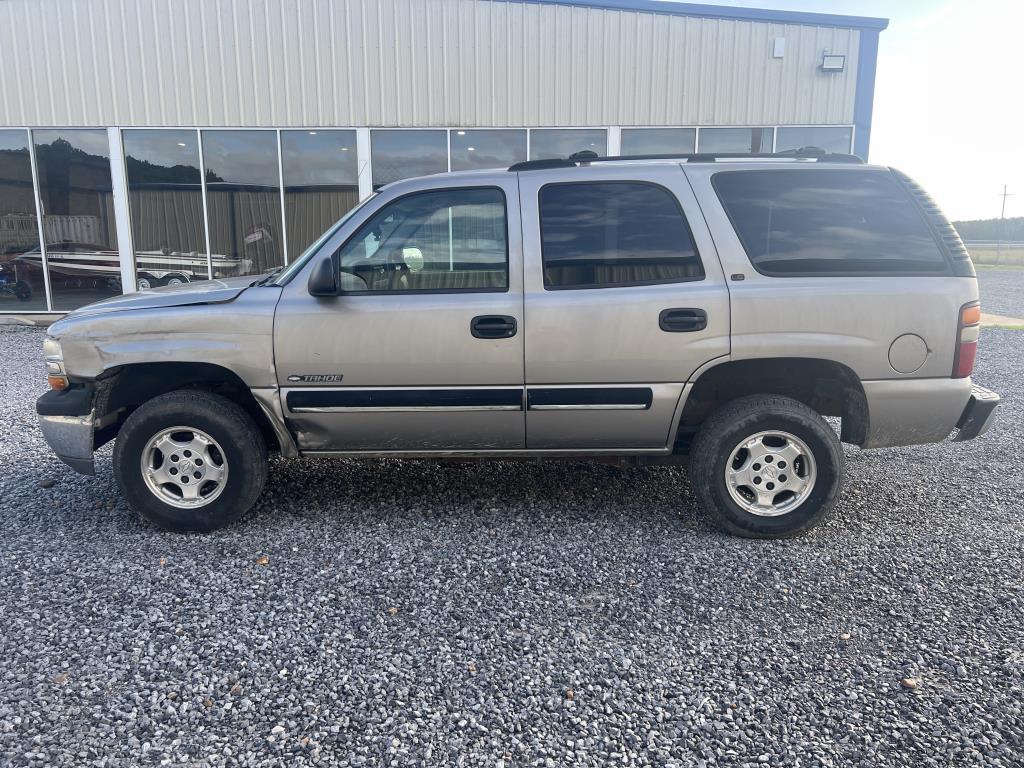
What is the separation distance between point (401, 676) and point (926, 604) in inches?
89.0

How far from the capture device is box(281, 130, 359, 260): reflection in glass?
11.5 meters

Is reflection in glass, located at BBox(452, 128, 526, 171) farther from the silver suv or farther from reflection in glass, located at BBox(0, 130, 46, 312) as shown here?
the silver suv

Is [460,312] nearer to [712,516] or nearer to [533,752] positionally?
[712,516]

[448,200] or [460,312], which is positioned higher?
[448,200]

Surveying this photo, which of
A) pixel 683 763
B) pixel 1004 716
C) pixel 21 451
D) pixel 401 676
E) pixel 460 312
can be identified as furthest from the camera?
pixel 21 451

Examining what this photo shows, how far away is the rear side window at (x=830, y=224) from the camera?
3.62 metres

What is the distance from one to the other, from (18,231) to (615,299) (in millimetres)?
12494

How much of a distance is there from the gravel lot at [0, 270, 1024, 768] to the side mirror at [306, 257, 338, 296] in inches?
51.3

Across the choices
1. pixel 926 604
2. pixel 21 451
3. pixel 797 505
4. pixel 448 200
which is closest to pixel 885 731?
pixel 926 604

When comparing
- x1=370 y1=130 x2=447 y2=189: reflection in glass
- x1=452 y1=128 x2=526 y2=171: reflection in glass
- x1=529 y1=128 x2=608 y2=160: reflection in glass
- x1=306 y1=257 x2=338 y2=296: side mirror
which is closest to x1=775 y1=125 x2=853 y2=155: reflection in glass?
x1=529 y1=128 x2=608 y2=160: reflection in glass

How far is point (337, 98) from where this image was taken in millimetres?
11289

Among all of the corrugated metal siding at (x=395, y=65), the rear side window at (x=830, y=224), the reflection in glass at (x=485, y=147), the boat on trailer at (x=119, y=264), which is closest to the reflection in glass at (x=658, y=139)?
the corrugated metal siding at (x=395, y=65)

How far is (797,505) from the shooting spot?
145 inches

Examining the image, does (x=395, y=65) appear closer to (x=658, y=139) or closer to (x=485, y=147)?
(x=485, y=147)
